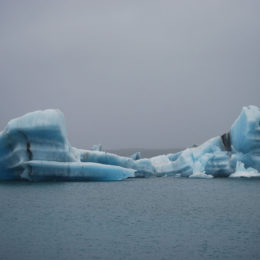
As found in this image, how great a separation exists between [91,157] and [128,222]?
31.4ft

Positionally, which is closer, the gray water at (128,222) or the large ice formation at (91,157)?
the gray water at (128,222)

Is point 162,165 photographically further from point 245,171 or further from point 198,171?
point 245,171

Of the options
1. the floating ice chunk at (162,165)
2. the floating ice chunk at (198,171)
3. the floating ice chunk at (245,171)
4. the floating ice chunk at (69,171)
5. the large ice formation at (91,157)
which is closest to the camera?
the large ice formation at (91,157)

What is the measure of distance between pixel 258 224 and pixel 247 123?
33.1ft

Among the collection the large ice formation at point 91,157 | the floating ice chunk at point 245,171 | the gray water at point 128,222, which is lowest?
the gray water at point 128,222

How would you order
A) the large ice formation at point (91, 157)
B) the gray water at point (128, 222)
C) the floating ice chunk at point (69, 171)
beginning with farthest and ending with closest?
the floating ice chunk at point (69, 171), the large ice formation at point (91, 157), the gray water at point (128, 222)

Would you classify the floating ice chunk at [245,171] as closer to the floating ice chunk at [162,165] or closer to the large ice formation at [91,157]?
the large ice formation at [91,157]

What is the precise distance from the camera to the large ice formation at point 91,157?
764 inches

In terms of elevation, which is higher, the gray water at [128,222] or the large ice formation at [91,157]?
the large ice formation at [91,157]

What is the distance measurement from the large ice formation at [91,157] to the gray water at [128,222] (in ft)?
2.54

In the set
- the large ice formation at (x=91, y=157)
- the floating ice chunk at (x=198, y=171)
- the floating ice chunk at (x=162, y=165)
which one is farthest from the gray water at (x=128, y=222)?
the floating ice chunk at (x=162, y=165)

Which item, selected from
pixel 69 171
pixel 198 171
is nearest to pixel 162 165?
pixel 198 171

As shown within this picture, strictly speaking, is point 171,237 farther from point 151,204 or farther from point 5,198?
point 5,198

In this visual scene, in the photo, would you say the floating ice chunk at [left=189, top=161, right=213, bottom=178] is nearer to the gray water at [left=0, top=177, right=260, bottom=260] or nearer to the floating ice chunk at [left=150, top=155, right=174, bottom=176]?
the floating ice chunk at [left=150, top=155, right=174, bottom=176]
